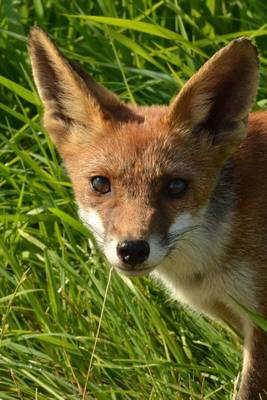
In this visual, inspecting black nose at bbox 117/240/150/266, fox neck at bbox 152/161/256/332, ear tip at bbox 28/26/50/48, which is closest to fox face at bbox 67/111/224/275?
black nose at bbox 117/240/150/266

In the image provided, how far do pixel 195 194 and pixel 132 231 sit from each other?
19.4 inches

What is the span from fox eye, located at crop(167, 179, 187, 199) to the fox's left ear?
0.30 metres

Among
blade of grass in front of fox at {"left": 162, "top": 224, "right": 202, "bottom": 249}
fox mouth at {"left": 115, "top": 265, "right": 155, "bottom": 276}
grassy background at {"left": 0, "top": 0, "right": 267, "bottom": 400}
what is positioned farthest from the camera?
grassy background at {"left": 0, "top": 0, "right": 267, "bottom": 400}

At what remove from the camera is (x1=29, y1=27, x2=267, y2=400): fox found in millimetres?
5059

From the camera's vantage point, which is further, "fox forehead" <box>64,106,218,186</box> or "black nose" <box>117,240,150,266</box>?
"fox forehead" <box>64,106,218,186</box>

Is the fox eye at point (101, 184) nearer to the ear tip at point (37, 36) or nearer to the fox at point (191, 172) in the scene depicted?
the fox at point (191, 172)

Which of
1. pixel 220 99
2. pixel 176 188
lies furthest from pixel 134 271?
pixel 220 99

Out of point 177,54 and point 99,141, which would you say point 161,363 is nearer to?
point 99,141

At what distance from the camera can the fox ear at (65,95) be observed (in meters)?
5.29

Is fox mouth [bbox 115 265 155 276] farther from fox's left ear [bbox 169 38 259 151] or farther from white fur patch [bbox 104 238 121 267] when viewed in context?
fox's left ear [bbox 169 38 259 151]

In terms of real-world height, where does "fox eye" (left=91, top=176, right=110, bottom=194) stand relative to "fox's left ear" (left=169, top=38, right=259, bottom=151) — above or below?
below

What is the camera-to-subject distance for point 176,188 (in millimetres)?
5094

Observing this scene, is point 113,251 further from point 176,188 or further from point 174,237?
point 176,188

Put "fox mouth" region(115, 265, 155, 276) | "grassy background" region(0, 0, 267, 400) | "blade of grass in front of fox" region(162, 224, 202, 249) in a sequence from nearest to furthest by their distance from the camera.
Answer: "fox mouth" region(115, 265, 155, 276) → "blade of grass in front of fox" region(162, 224, 202, 249) → "grassy background" region(0, 0, 267, 400)
